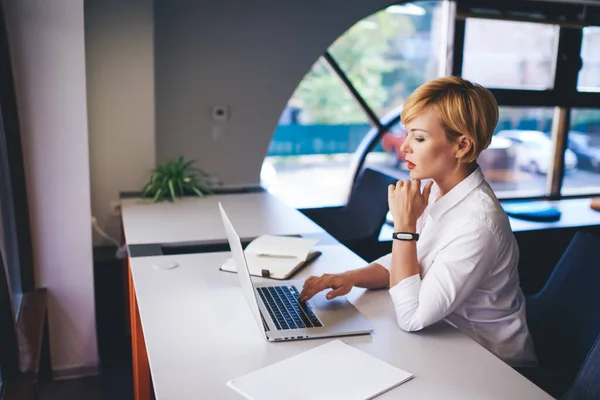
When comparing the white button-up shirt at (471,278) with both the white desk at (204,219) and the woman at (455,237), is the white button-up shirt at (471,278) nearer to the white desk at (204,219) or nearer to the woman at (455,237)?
the woman at (455,237)

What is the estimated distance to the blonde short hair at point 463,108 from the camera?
1640mm

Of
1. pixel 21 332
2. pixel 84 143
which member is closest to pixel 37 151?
pixel 84 143

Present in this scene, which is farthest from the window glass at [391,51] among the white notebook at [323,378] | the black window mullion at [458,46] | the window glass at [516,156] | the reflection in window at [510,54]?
the white notebook at [323,378]

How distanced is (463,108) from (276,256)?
90 centimetres

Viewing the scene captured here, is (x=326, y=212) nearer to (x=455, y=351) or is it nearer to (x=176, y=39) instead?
(x=176, y=39)

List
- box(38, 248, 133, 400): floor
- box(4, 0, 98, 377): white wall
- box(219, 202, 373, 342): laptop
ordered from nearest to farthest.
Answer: box(219, 202, 373, 342): laptop < box(4, 0, 98, 377): white wall < box(38, 248, 133, 400): floor

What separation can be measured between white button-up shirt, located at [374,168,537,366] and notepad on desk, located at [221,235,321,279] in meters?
0.50

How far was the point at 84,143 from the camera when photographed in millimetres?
2666

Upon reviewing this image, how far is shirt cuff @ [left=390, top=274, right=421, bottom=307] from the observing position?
161 cm

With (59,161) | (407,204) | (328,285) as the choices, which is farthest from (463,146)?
(59,161)

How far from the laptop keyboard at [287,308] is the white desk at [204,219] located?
729 millimetres

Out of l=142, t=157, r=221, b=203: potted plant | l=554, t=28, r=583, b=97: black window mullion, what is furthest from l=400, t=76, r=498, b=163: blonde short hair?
l=554, t=28, r=583, b=97: black window mullion

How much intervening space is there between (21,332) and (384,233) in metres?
2.22

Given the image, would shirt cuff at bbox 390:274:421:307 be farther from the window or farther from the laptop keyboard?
the window
